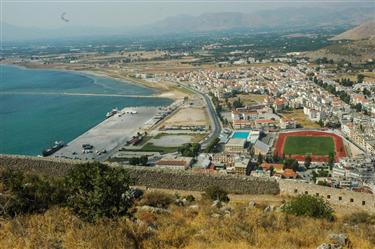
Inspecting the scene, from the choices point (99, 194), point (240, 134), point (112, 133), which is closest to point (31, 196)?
point (99, 194)

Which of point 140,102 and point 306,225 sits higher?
point 306,225

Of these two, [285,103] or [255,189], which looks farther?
[285,103]

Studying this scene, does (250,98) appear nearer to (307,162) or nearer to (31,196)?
(307,162)

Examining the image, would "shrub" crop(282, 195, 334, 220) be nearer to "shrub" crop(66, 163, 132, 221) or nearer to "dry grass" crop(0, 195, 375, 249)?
"dry grass" crop(0, 195, 375, 249)

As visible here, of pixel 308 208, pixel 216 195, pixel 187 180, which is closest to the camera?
pixel 308 208

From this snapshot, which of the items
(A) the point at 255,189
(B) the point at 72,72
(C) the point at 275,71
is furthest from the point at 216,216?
(B) the point at 72,72

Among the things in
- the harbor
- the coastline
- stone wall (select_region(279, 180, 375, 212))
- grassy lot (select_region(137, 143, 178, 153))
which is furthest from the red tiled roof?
the coastline

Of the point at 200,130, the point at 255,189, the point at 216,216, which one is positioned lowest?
the point at 200,130

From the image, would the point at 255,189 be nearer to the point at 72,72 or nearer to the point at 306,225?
the point at 306,225
